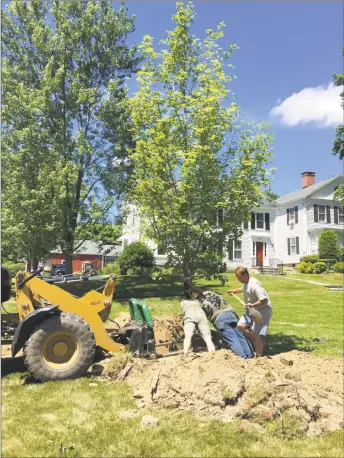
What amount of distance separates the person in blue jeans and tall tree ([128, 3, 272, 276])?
88cm

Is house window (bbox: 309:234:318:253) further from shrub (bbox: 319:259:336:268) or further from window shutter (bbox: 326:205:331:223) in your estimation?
shrub (bbox: 319:259:336:268)

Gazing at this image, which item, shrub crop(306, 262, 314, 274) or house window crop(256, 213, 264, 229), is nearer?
shrub crop(306, 262, 314, 274)

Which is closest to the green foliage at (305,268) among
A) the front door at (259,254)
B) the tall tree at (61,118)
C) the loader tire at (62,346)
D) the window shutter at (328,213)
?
the front door at (259,254)

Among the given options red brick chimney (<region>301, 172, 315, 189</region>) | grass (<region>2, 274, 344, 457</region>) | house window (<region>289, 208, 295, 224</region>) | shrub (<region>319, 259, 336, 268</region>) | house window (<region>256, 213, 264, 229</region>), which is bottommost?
grass (<region>2, 274, 344, 457</region>)

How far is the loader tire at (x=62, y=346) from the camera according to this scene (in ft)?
20.6

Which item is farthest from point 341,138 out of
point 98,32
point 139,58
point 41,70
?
point 41,70

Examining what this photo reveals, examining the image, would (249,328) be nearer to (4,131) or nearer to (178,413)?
(178,413)

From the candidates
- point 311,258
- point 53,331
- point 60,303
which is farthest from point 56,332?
point 311,258

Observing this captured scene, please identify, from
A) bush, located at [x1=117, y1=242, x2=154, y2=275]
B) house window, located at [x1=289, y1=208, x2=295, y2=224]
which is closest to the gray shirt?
bush, located at [x1=117, y1=242, x2=154, y2=275]

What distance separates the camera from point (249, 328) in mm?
7574

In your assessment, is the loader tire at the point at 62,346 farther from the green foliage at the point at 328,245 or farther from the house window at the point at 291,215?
the house window at the point at 291,215

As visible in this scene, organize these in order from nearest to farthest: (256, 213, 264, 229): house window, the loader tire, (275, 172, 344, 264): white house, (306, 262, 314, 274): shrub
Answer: the loader tire → (306, 262, 314, 274): shrub → (275, 172, 344, 264): white house → (256, 213, 264, 229): house window

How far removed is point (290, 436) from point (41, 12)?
20051 millimetres

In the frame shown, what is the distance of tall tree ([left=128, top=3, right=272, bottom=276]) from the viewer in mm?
8078
